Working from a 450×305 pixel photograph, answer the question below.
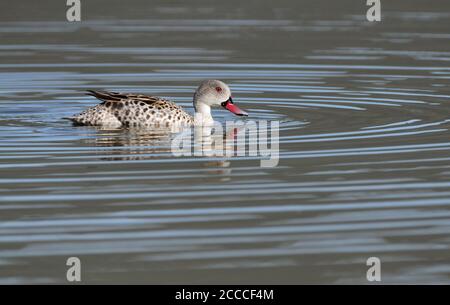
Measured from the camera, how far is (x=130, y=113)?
13.0 metres

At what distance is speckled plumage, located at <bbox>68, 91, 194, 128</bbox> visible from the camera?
42.6 ft

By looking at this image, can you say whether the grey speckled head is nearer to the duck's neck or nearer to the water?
the duck's neck

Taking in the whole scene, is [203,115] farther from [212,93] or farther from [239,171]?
[239,171]

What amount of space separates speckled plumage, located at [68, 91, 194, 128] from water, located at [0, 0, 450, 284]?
27cm

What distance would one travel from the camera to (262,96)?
1544 centimetres

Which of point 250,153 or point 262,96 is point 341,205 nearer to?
point 250,153

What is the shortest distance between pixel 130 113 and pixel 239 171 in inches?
114

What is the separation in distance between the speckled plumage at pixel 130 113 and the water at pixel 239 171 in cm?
27

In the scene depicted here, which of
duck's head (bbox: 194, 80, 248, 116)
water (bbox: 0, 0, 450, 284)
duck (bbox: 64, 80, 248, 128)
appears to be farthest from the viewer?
duck's head (bbox: 194, 80, 248, 116)

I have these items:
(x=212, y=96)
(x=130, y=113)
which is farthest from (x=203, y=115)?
(x=130, y=113)

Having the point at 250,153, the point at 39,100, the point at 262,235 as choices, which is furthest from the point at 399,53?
the point at 262,235

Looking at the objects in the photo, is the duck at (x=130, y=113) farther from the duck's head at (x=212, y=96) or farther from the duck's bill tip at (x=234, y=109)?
the duck's bill tip at (x=234, y=109)

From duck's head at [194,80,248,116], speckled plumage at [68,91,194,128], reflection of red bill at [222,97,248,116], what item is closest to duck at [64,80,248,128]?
speckled plumage at [68,91,194,128]
